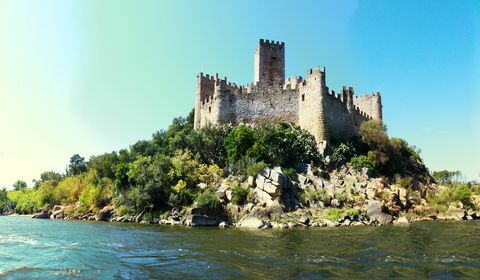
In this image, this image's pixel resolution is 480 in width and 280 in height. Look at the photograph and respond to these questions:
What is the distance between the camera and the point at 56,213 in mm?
46562

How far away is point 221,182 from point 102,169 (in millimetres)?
21696

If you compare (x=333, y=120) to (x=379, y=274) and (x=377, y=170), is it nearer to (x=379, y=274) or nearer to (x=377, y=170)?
(x=377, y=170)

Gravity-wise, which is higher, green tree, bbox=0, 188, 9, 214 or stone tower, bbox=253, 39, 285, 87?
stone tower, bbox=253, 39, 285, 87

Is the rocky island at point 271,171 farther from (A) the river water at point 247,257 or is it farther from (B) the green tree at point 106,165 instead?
(A) the river water at point 247,257

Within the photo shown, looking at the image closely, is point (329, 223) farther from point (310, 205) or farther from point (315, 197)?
point (315, 197)

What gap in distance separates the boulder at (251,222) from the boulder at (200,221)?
7.48 feet

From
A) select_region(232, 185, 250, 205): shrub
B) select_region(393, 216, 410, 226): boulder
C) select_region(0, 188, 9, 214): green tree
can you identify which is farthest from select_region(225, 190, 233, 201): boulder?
select_region(0, 188, 9, 214): green tree

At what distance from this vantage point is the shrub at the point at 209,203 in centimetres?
3097

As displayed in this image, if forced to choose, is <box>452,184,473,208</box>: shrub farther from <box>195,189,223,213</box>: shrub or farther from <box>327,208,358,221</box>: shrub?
<box>195,189,223,213</box>: shrub

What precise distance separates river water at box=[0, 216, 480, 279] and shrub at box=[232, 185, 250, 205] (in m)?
11.6

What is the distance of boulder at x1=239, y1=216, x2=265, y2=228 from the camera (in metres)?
28.0

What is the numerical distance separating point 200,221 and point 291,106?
19.6m

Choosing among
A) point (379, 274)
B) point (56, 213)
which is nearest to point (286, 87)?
point (56, 213)

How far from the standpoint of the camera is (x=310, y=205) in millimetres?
32250
